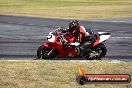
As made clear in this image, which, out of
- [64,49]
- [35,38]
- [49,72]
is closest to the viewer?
[49,72]

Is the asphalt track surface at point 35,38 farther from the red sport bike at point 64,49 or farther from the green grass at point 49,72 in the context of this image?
the green grass at point 49,72

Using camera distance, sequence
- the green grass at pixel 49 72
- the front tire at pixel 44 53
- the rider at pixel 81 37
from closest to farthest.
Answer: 1. the green grass at pixel 49 72
2. the rider at pixel 81 37
3. the front tire at pixel 44 53

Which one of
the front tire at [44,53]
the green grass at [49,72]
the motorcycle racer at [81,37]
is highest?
the motorcycle racer at [81,37]

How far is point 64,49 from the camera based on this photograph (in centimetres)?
1759

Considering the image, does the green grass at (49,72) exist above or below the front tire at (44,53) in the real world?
below

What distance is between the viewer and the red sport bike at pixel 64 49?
17.5m

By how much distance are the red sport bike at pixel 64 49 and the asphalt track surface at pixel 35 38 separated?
40.4 inches

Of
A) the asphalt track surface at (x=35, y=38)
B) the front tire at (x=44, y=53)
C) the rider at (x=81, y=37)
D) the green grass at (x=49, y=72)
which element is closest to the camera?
the green grass at (x=49, y=72)

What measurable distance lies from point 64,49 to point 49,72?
3951 millimetres

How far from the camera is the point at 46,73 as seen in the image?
44.6ft

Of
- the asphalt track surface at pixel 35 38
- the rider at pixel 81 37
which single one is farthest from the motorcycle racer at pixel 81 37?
the asphalt track surface at pixel 35 38

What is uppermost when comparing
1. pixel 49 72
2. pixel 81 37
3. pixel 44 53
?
pixel 81 37

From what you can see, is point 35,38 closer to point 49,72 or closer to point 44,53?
point 44,53

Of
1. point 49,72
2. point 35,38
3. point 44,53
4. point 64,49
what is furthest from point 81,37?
point 35,38
